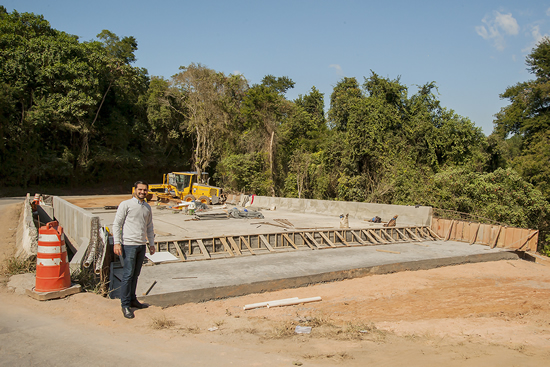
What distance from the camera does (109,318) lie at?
17.2 ft

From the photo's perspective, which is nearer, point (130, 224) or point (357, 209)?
point (130, 224)

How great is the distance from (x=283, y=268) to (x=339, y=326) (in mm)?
3694

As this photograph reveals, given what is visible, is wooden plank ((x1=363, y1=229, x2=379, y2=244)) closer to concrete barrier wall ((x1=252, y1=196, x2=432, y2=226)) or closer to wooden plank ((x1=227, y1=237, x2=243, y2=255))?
concrete barrier wall ((x1=252, y1=196, x2=432, y2=226))

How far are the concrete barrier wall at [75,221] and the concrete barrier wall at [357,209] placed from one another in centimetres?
1314

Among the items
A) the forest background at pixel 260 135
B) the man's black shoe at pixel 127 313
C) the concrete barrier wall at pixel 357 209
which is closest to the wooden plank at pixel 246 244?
the man's black shoe at pixel 127 313

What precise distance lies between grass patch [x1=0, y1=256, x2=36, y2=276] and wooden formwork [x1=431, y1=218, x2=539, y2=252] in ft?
46.1

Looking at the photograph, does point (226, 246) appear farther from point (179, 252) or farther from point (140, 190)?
point (140, 190)

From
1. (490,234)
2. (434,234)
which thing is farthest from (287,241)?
(490,234)

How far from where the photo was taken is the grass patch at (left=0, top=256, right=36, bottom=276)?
6.71 m

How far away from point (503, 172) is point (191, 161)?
1567 inches

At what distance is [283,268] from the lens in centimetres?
946

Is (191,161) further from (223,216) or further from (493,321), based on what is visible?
(493,321)

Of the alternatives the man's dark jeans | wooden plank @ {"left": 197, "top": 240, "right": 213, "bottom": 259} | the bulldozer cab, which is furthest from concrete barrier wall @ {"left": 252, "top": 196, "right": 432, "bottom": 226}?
the man's dark jeans

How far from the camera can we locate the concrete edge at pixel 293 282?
7.00 metres
